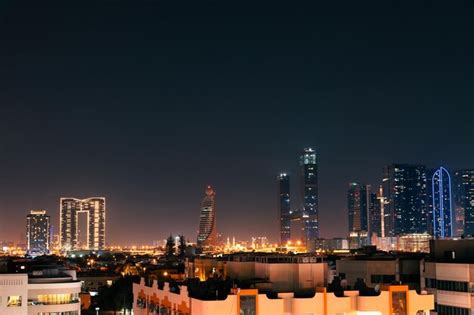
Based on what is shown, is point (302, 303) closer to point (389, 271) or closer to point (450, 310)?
point (450, 310)

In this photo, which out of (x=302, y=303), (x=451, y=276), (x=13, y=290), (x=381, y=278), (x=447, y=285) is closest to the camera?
(x=302, y=303)

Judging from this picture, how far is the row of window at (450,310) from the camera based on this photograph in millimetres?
60037

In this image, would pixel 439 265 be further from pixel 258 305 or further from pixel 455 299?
pixel 258 305

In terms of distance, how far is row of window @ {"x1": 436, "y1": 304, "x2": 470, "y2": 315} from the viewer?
6004cm

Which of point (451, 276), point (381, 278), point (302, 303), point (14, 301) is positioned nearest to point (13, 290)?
point (14, 301)

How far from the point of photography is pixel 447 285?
62219mm

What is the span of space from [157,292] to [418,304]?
59.0 ft

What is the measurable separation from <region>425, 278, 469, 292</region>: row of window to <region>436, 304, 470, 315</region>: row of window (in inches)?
56.1

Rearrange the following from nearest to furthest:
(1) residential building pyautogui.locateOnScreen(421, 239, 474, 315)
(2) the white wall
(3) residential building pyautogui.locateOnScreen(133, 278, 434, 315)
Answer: (3) residential building pyautogui.locateOnScreen(133, 278, 434, 315)
(1) residential building pyautogui.locateOnScreen(421, 239, 474, 315)
(2) the white wall

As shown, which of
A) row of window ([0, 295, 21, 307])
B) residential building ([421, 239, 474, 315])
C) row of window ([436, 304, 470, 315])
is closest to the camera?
residential building ([421, 239, 474, 315])

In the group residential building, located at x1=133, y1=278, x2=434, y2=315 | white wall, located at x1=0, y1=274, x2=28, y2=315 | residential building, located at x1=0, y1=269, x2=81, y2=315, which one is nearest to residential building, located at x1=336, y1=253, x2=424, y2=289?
residential building, located at x1=133, y1=278, x2=434, y2=315

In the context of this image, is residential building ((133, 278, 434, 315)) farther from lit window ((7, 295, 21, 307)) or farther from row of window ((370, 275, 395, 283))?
lit window ((7, 295, 21, 307))

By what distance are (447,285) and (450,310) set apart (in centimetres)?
202

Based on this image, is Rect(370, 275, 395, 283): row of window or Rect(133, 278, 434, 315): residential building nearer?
Rect(133, 278, 434, 315): residential building
